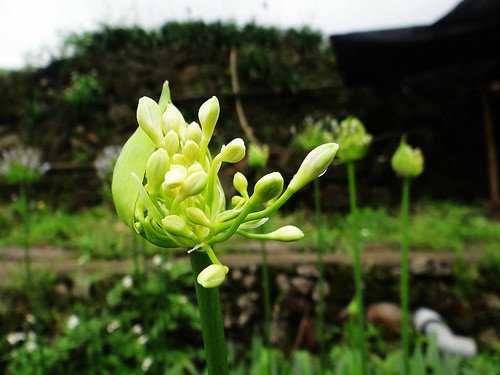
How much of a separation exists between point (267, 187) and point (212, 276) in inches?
3.8

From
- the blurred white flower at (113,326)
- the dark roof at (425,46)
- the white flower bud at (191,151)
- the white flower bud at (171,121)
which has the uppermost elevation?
the dark roof at (425,46)

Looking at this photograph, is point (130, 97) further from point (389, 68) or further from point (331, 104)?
point (389, 68)

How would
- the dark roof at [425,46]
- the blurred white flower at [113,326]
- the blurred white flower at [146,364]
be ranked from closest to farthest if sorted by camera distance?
the blurred white flower at [146,364] → the blurred white flower at [113,326] → the dark roof at [425,46]

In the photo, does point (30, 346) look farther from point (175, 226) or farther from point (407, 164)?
point (175, 226)

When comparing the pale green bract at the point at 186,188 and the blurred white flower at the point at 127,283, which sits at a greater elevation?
the pale green bract at the point at 186,188

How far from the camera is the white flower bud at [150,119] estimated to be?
42cm

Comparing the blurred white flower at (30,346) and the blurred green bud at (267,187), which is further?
the blurred white flower at (30,346)

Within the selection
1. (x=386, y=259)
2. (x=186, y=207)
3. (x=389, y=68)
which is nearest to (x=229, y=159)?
(x=186, y=207)

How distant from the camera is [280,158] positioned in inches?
203

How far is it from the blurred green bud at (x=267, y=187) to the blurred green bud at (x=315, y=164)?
0.10ft

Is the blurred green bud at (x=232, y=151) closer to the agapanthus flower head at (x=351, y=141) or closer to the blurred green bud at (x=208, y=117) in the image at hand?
the blurred green bud at (x=208, y=117)

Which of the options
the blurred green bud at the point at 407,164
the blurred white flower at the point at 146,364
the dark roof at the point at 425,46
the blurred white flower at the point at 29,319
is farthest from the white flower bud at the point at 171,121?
the dark roof at the point at 425,46

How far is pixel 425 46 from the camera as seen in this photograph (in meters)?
3.87

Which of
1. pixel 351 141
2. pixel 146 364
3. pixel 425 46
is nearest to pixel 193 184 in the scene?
pixel 351 141
